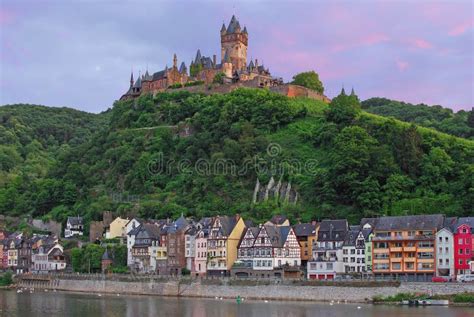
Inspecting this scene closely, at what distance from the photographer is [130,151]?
123 metres

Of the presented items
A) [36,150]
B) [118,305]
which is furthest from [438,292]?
[36,150]

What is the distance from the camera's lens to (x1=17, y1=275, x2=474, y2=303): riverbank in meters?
66.3

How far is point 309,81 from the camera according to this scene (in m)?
132

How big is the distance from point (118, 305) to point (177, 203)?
116 ft

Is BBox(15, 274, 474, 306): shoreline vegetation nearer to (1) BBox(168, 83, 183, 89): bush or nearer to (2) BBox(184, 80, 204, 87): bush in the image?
(2) BBox(184, 80, 204, 87): bush

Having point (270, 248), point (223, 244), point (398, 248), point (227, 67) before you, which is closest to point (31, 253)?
point (223, 244)

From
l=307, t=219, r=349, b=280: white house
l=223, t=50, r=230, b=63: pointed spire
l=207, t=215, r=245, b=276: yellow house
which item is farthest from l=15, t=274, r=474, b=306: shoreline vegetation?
l=223, t=50, r=230, b=63: pointed spire

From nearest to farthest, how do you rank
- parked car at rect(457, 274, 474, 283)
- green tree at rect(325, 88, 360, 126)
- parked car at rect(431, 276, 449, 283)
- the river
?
the river
parked car at rect(457, 274, 474, 283)
parked car at rect(431, 276, 449, 283)
green tree at rect(325, 88, 360, 126)

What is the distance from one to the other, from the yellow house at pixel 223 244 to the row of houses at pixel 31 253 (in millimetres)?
23231

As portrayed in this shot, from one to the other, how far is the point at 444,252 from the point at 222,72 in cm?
6806

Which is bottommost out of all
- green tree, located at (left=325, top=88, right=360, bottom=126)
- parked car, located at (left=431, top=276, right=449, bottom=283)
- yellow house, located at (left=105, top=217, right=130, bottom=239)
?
parked car, located at (left=431, top=276, right=449, bottom=283)

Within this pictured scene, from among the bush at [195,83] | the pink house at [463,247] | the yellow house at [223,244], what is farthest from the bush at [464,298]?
the bush at [195,83]

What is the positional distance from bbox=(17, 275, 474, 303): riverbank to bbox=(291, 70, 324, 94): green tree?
→ 55011 mm

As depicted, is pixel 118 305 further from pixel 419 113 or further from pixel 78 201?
pixel 419 113
